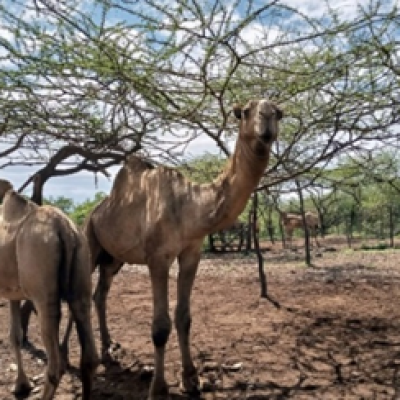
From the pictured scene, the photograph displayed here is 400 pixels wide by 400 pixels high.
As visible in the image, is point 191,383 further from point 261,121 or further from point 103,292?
point 261,121

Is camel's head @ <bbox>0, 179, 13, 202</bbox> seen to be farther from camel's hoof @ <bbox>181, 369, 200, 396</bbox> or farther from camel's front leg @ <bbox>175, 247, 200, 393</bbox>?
camel's hoof @ <bbox>181, 369, 200, 396</bbox>

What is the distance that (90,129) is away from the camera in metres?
5.85

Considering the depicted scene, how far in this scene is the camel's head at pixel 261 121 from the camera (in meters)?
4.15

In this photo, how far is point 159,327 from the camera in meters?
4.93

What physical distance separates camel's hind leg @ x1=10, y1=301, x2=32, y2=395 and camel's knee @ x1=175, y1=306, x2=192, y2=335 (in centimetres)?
130

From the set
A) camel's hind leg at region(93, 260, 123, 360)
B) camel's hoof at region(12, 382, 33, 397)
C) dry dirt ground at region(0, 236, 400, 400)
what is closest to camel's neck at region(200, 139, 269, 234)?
dry dirt ground at region(0, 236, 400, 400)

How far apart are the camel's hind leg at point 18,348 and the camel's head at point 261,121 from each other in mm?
2479

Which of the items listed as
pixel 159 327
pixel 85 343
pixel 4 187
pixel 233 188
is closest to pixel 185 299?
pixel 159 327

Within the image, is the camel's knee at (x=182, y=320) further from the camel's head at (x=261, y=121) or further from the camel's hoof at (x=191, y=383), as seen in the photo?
the camel's head at (x=261, y=121)

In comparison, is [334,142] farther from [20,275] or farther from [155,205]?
[20,275]

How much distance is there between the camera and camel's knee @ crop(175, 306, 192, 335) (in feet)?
17.5

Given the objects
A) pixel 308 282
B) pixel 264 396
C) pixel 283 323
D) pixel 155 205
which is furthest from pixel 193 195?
pixel 308 282

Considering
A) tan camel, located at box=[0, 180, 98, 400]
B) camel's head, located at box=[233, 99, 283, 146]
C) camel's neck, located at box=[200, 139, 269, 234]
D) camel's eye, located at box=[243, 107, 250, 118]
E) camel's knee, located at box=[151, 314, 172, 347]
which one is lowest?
camel's knee, located at box=[151, 314, 172, 347]

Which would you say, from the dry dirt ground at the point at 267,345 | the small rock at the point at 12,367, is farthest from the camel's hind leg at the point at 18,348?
the small rock at the point at 12,367
